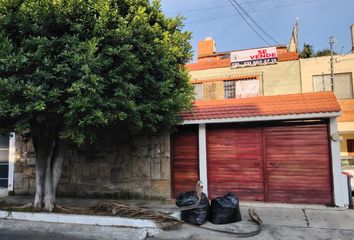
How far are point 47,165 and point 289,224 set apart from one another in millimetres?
6273

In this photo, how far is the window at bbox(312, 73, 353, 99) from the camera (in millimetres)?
20781

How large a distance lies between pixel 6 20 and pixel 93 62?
86.6 inches

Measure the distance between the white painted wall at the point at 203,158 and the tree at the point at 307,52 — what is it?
23597 mm

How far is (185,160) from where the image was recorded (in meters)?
10.5

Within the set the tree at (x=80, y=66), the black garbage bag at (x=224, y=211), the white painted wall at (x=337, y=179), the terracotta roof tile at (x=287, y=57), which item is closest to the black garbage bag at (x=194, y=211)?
the black garbage bag at (x=224, y=211)

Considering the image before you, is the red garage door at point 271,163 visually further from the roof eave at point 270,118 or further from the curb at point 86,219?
the curb at point 86,219

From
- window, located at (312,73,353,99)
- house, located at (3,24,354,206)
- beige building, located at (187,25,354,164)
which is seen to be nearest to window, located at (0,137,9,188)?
house, located at (3,24,354,206)

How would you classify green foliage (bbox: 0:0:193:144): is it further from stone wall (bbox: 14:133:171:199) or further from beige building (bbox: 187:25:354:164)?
beige building (bbox: 187:25:354:164)

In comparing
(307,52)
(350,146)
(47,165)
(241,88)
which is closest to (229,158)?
(47,165)

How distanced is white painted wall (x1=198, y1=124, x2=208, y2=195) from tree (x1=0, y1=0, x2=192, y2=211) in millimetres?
2359

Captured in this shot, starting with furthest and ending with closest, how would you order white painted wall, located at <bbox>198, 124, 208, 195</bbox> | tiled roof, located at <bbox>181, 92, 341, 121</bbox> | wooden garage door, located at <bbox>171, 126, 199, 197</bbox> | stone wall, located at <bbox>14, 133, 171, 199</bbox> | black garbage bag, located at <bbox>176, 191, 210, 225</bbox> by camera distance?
stone wall, located at <bbox>14, 133, 171, 199</bbox> < wooden garage door, located at <bbox>171, 126, 199, 197</bbox> < white painted wall, located at <bbox>198, 124, 208, 195</bbox> < tiled roof, located at <bbox>181, 92, 341, 121</bbox> < black garbage bag, located at <bbox>176, 191, 210, 225</bbox>

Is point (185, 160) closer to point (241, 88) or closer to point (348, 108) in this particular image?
point (241, 88)

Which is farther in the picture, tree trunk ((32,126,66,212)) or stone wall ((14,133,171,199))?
stone wall ((14,133,171,199))

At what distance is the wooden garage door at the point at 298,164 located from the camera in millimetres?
9086
